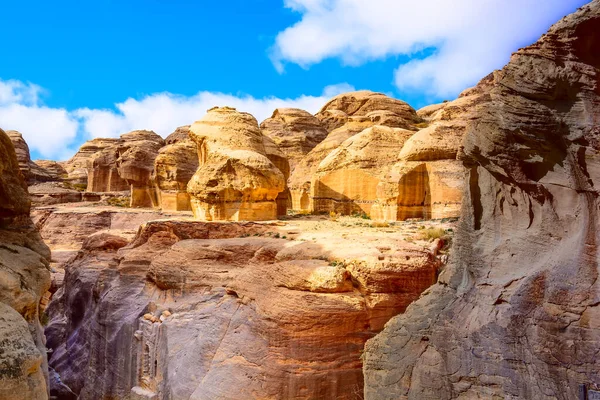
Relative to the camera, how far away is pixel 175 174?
3259 cm

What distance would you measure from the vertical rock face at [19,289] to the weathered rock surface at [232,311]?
427cm

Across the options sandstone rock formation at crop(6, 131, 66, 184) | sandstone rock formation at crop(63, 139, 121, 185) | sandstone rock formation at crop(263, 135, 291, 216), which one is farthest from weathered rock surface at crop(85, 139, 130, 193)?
sandstone rock formation at crop(263, 135, 291, 216)

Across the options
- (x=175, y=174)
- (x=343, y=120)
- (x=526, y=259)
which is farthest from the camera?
(x=343, y=120)

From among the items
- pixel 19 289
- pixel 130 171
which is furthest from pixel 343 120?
pixel 19 289

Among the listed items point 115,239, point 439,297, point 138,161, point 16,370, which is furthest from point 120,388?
point 138,161

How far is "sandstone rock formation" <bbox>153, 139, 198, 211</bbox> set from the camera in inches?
1289

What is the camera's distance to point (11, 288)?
7.82m

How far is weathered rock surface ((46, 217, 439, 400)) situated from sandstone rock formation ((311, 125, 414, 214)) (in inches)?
296

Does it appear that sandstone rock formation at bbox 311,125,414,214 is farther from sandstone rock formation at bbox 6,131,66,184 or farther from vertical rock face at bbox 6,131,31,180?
vertical rock face at bbox 6,131,31,180

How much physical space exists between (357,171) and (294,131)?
1956cm

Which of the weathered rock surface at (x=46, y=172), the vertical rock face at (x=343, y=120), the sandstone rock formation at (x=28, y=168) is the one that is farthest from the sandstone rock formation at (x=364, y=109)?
the weathered rock surface at (x=46, y=172)

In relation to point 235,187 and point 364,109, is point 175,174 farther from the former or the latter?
point 364,109

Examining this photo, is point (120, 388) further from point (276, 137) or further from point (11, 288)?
point (276, 137)

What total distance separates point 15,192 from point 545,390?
33.6ft
